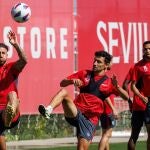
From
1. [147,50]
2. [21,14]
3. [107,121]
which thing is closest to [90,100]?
[147,50]

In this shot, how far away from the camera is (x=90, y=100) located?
12.9 meters

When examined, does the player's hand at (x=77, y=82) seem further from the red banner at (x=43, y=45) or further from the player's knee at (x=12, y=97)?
the red banner at (x=43, y=45)

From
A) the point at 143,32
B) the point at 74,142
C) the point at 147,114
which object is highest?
the point at 143,32

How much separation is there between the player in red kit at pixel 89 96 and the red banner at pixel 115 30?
29.1 ft

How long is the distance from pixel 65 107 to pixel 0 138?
112 cm

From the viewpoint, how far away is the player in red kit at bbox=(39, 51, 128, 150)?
497 inches

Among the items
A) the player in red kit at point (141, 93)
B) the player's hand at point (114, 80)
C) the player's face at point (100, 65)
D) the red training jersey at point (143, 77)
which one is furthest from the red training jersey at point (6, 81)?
the red training jersey at point (143, 77)

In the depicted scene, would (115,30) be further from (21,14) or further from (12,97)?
(12,97)

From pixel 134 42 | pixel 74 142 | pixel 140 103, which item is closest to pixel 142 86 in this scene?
pixel 140 103

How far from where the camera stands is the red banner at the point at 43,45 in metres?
21.5

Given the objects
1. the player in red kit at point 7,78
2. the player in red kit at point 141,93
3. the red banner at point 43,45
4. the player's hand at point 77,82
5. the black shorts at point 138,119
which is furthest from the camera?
the red banner at point 43,45

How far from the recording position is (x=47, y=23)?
2188 cm

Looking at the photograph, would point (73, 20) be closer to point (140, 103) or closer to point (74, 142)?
point (74, 142)

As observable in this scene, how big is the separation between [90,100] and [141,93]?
1529 mm
